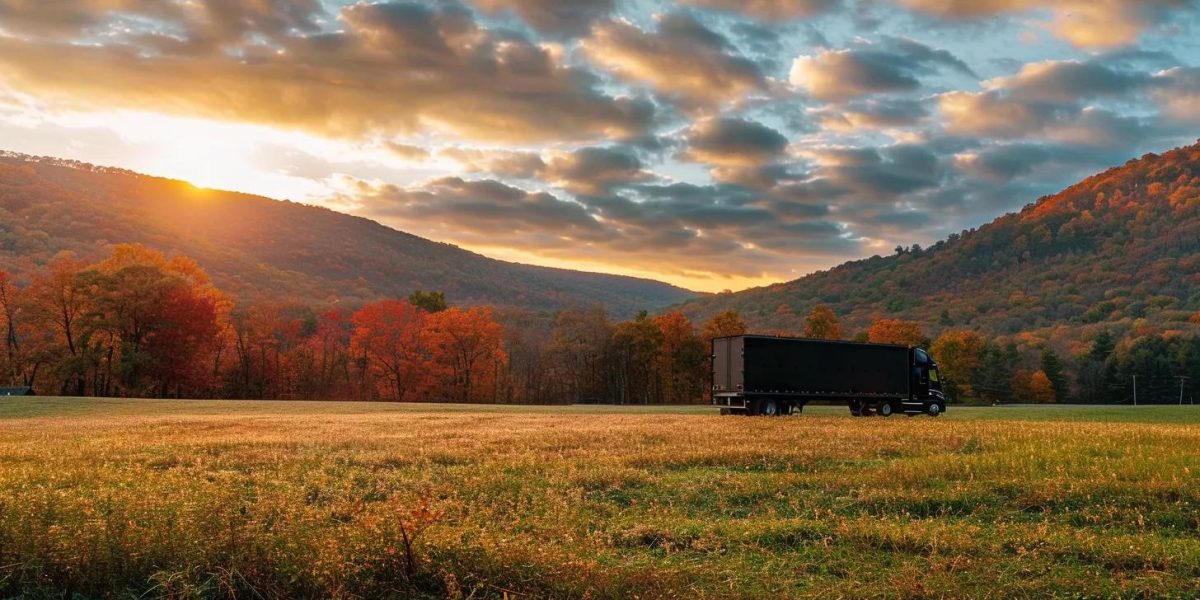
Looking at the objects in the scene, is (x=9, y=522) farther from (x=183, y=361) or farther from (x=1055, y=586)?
(x=183, y=361)

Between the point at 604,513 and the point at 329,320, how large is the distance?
4489 inches

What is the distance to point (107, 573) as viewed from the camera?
7.29m

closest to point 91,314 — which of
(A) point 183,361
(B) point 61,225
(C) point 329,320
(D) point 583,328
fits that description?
(A) point 183,361

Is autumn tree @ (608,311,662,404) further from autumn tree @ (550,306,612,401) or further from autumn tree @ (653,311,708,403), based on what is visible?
autumn tree @ (550,306,612,401)

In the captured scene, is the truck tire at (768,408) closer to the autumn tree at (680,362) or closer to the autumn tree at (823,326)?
the autumn tree at (680,362)

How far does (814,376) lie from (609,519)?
3670cm

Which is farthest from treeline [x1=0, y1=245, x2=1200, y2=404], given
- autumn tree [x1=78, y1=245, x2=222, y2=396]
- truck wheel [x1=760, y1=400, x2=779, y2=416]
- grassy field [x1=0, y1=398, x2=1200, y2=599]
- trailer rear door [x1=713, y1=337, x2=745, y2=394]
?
grassy field [x1=0, y1=398, x2=1200, y2=599]

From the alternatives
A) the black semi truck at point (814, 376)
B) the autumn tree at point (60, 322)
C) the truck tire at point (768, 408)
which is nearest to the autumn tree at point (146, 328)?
the autumn tree at point (60, 322)

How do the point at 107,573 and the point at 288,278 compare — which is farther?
the point at 288,278

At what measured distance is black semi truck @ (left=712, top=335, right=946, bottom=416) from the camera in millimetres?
44750

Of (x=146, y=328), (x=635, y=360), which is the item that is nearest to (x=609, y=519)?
(x=146, y=328)

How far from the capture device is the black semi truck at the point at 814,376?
44.8 meters

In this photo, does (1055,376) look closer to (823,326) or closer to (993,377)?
(993,377)

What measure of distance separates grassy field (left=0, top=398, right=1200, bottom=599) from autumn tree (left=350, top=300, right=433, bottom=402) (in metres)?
81.6
